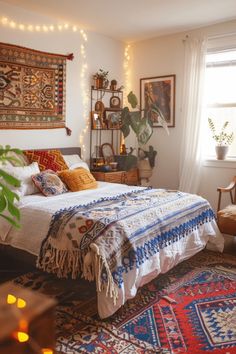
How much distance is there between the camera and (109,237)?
7.93ft

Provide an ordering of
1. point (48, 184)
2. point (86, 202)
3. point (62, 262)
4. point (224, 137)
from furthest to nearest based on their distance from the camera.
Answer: point (224, 137) < point (48, 184) < point (86, 202) < point (62, 262)

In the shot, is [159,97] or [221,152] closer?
[221,152]

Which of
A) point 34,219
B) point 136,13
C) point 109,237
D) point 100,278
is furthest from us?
point 136,13

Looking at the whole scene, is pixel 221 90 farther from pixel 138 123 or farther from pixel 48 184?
pixel 48 184

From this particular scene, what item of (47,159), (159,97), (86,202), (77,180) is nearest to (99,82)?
(159,97)

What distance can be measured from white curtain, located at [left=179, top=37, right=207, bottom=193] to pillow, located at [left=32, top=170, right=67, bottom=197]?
6.41 ft

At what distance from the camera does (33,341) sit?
1049mm

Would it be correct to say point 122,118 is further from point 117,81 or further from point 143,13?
point 143,13

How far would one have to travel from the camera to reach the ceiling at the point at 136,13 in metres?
3.76

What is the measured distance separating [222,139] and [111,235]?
9.11 ft

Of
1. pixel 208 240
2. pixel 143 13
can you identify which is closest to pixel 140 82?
pixel 143 13

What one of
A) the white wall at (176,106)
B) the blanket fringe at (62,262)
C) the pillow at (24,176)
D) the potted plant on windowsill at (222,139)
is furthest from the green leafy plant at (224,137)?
the blanket fringe at (62,262)

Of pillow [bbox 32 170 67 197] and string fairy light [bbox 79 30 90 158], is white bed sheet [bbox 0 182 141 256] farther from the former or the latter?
string fairy light [bbox 79 30 90 158]

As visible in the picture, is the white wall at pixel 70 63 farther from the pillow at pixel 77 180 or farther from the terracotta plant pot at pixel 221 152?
the terracotta plant pot at pixel 221 152
